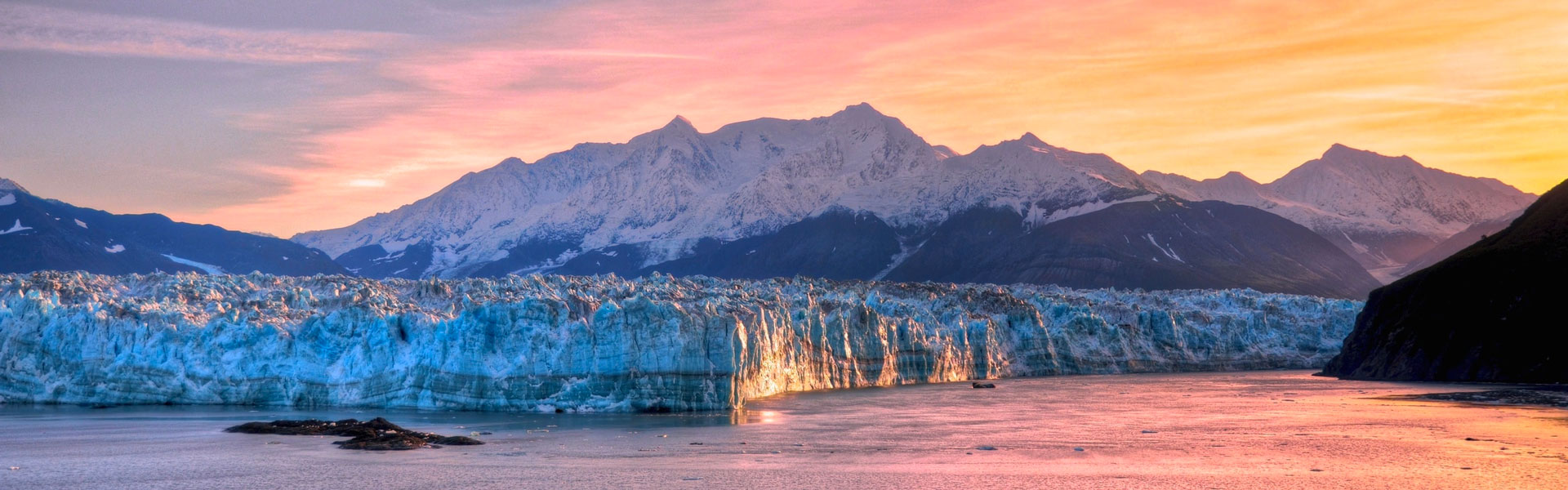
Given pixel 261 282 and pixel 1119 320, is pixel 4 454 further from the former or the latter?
pixel 1119 320

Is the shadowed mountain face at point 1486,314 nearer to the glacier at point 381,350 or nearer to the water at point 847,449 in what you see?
the water at point 847,449

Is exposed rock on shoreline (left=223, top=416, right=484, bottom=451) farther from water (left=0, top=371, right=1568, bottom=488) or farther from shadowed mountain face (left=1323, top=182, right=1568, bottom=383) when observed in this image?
shadowed mountain face (left=1323, top=182, right=1568, bottom=383)

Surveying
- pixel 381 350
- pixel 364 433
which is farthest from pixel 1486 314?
pixel 364 433

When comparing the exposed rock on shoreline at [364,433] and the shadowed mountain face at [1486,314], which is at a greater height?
the shadowed mountain face at [1486,314]

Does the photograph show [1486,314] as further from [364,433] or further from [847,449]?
[364,433]

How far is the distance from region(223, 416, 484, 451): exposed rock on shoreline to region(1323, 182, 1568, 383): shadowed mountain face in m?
57.4

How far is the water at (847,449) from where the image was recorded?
34.4m

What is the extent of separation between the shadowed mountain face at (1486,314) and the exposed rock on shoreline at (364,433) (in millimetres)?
57404

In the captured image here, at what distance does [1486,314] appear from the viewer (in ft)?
237

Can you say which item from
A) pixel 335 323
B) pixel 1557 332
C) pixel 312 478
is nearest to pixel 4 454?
pixel 312 478

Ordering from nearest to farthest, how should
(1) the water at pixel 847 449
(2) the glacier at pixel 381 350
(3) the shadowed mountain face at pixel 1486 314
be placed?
(1) the water at pixel 847 449, (2) the glacier at pixel 381 350, (3) the shadowed mountain face at pixel 1486 314

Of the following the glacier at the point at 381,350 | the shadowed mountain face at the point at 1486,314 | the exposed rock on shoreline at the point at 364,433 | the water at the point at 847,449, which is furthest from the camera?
the shadowed mountain face at the point at 1486,314

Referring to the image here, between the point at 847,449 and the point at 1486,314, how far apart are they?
48.6 m

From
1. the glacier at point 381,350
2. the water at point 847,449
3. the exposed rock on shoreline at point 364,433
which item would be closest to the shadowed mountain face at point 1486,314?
the water at point 847,449
